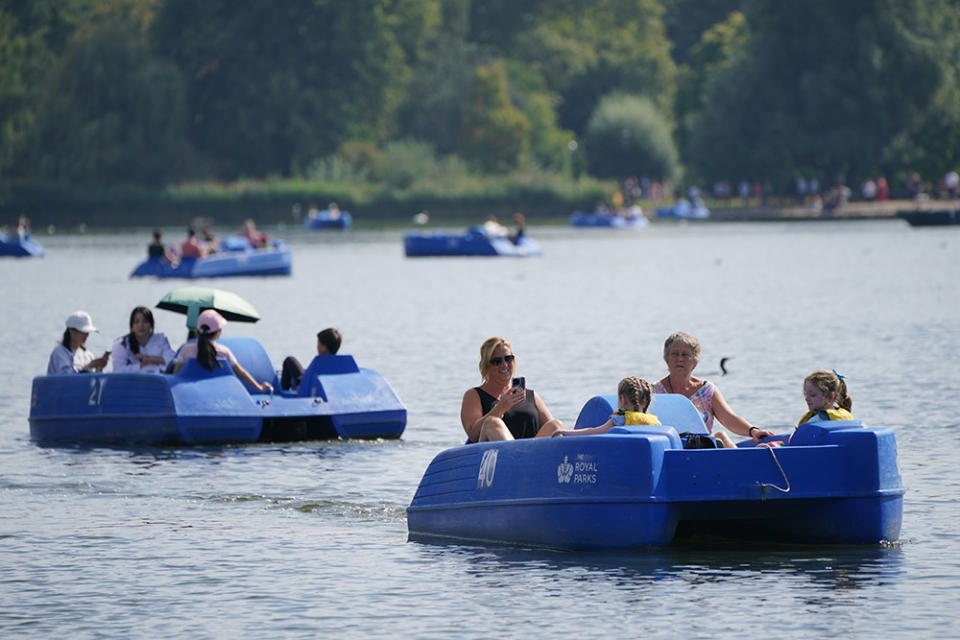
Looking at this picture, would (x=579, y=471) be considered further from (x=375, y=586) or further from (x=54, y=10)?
(x=54, y=10)

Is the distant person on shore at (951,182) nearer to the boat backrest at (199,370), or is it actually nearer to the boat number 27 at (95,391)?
the boat number 27 at (95,391)

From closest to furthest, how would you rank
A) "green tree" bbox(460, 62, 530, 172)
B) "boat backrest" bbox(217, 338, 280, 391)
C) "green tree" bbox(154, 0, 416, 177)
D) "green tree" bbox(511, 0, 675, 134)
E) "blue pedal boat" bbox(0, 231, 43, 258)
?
1. "boat backrest" bbox(217, 338, 280, 391)
2. "blue pedal boat" bbox(0, 231, 43, 258)
3. "green tree" bbox(460, 62, 530, 172)
4. "green tree" bbox(154, 0, 416, 177)
5. "green tree" bbox(511, 0, 675, 134)

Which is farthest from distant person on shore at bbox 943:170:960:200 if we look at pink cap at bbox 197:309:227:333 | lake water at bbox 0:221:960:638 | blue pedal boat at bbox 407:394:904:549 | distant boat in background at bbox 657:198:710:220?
blue pedal boat at bbox 407:394:904:549

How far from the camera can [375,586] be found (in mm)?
13844

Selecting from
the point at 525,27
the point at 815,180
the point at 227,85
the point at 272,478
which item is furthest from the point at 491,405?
the point at 525,27

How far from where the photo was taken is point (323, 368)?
21125mm

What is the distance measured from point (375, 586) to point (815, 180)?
101 metres

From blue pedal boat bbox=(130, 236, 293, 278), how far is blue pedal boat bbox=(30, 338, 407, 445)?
37.2 meters

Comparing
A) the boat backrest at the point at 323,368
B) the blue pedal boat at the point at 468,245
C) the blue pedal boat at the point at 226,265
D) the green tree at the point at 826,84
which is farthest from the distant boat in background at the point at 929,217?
the boat backrest at the point at 323,368

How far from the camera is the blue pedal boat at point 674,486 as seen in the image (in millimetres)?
13516

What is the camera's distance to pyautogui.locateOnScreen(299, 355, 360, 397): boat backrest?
21125 mm

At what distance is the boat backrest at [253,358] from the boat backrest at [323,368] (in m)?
0.76

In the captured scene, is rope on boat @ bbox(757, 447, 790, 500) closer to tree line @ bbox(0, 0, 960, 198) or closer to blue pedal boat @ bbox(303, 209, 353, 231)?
tree line @ bbox(0, 0, 960, 198)

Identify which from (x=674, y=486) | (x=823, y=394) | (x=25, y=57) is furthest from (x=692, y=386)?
(x=25, y=57)
